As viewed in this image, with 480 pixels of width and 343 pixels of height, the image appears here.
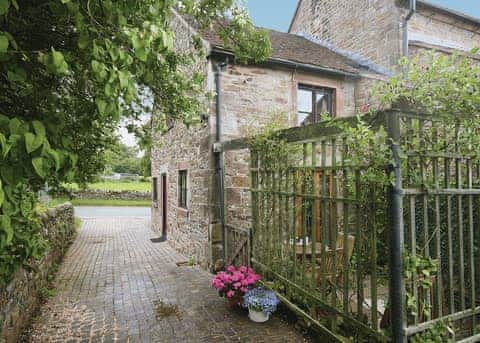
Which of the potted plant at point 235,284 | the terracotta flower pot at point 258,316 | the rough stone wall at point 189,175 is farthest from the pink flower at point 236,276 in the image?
the rough stone wall at point 189,175

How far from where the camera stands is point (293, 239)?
4.06 meters

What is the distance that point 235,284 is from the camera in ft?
14.8

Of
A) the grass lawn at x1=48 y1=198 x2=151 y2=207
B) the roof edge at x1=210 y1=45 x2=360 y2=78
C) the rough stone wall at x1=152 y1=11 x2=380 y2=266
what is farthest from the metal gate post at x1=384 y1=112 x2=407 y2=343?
the grass lawn at x1=48 y1=198 x2=151 y2=207

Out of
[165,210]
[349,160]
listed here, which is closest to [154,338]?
[349,160]

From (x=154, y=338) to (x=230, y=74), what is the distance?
518 cm

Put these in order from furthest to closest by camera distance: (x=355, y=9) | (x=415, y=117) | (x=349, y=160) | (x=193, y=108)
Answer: (x=355, y=9) → (x=193, y=108) → (x=349, y=160) → (x=415, y=117)

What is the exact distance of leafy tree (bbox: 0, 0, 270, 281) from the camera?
147cm

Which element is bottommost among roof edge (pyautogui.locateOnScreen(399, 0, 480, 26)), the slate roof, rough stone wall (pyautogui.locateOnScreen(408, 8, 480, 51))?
the slate roof

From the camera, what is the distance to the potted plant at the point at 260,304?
13.6 ft

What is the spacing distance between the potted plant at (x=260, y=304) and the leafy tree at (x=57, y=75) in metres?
2.74

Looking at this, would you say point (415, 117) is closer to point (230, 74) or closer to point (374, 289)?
point (374, 289)

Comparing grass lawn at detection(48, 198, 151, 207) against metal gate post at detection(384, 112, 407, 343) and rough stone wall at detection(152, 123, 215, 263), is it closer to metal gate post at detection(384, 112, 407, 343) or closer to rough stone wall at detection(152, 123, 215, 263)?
rough stone wall at detection(152, 123, 215, 263)

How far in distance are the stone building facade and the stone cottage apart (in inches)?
1.1

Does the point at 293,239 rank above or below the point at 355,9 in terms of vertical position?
below
